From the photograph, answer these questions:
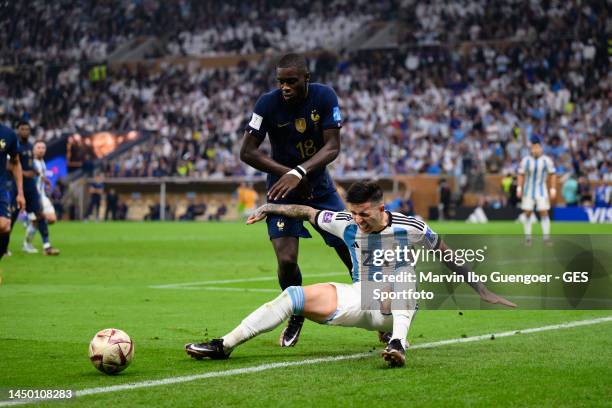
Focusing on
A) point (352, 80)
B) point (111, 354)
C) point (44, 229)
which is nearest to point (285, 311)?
point (111, 354)

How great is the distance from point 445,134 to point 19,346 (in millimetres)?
35802

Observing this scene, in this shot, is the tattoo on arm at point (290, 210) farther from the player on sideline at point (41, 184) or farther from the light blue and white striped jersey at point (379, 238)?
the player on sideline at point (41, 184)

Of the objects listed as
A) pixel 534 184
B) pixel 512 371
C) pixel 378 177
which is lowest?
pixel 378 177

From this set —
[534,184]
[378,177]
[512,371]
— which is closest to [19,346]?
[512,371]

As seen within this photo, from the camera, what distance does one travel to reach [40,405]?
515 cm

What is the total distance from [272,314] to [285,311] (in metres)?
0.09

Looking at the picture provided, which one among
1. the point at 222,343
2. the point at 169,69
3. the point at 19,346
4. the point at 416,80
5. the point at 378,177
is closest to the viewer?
the point at 222,343

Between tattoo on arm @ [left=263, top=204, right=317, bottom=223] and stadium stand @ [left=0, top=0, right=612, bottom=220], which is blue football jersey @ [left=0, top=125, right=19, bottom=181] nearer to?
tattoo on arm @ [left=263, top=204, right=317, bottom=223]

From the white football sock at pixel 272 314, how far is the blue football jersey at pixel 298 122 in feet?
5.29

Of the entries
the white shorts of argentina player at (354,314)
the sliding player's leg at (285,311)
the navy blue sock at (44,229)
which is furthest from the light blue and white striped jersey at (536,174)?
the sliding player's leg at (285,311)

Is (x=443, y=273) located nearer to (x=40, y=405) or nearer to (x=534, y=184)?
(x=40, y=405)

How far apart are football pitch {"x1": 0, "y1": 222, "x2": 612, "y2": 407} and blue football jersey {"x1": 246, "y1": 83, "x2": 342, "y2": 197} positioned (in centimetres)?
153

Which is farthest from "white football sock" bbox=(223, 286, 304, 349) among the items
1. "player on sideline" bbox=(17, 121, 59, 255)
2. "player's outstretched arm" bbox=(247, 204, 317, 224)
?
"player on sideline" bbox=(17, 121, 59, 255)

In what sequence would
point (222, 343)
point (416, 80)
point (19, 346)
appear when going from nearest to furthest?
point (222, 343), point (19, 346), point (416, 80)
